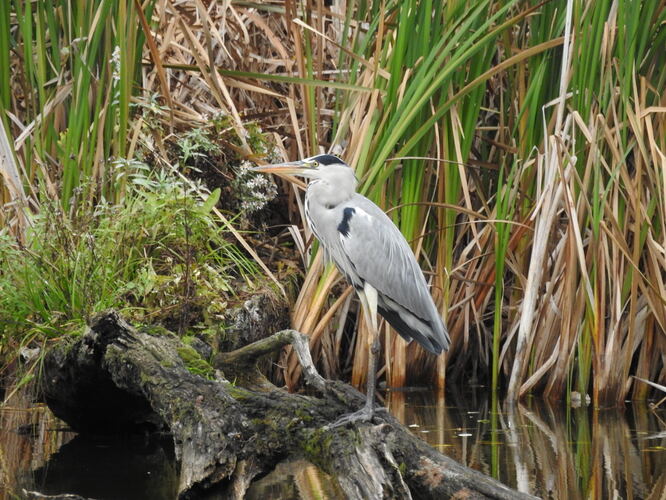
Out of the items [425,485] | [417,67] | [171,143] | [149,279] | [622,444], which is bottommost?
[622,444]

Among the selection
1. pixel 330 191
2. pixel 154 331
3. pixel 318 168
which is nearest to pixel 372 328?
pixel 330 191

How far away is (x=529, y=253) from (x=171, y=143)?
7.25ft

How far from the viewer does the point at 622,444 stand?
4.32m

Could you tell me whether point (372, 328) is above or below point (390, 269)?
below

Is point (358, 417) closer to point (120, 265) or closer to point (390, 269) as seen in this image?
point (390, 269)

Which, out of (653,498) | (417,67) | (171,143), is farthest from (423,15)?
(653,498)

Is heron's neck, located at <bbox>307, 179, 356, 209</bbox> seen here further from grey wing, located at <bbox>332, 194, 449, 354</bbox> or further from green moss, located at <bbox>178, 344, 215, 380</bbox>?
green moss, located at <bbox>178, 344, 215, 380</bbox>

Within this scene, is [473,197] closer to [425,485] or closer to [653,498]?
[653,498]

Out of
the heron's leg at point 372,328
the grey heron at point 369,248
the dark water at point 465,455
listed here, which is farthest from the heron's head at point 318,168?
the dark water at point 465,455

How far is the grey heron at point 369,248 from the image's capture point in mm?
4211

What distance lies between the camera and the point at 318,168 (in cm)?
423

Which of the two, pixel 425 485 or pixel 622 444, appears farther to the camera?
pixel 622 444

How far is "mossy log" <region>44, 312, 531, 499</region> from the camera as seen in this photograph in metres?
2.78

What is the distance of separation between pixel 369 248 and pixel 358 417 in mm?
1274
